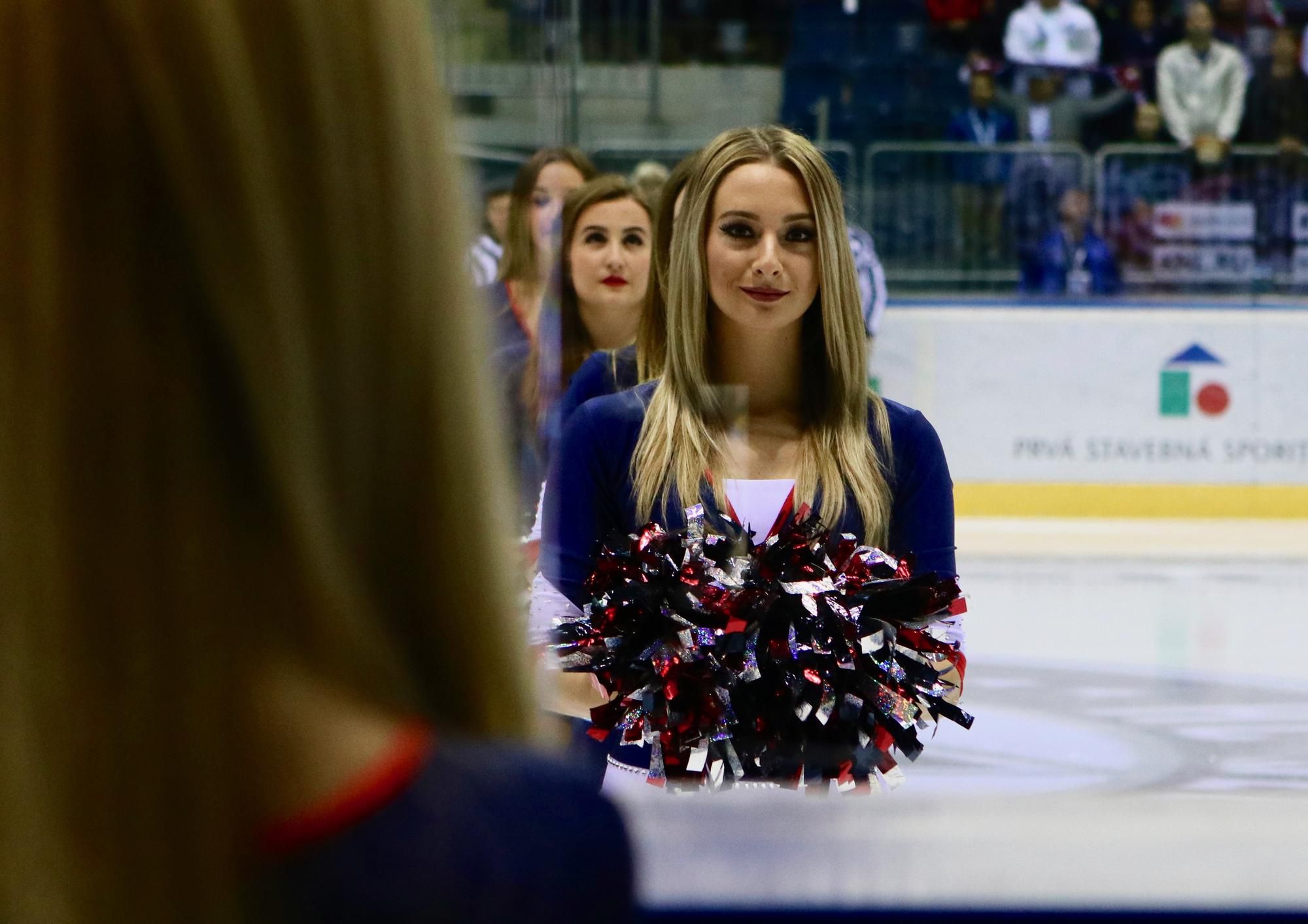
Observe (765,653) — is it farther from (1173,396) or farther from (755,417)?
(1173,396)

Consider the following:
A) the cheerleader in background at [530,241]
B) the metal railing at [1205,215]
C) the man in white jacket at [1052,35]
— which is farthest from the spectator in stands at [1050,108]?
the cheerleader in background at [530,241]

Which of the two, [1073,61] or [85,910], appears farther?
[1073,61]

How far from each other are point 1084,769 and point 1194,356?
5414 mm

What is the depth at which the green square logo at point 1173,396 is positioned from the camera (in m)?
8.86

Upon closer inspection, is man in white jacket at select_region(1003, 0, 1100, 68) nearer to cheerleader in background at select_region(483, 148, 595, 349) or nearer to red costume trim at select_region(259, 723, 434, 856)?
cheerleader in background at select_region(483, 148, 595, 349)

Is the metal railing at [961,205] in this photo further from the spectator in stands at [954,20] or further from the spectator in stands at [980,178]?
the spectator in stands at [954,20]

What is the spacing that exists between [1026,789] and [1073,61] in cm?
725

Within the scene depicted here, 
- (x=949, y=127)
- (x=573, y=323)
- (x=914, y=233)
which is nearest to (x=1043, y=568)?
(x=914, y=233)

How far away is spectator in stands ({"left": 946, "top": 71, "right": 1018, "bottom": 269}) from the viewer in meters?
9.46

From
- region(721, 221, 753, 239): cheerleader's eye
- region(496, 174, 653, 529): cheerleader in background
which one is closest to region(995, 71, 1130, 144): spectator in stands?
region(496, 174, 653, 529): cheerleader in background

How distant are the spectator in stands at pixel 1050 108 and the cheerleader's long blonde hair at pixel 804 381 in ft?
27.4

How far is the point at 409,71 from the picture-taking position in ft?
1.63

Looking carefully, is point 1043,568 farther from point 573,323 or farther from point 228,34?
point 228,34

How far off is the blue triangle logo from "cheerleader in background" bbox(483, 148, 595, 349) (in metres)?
6.46
